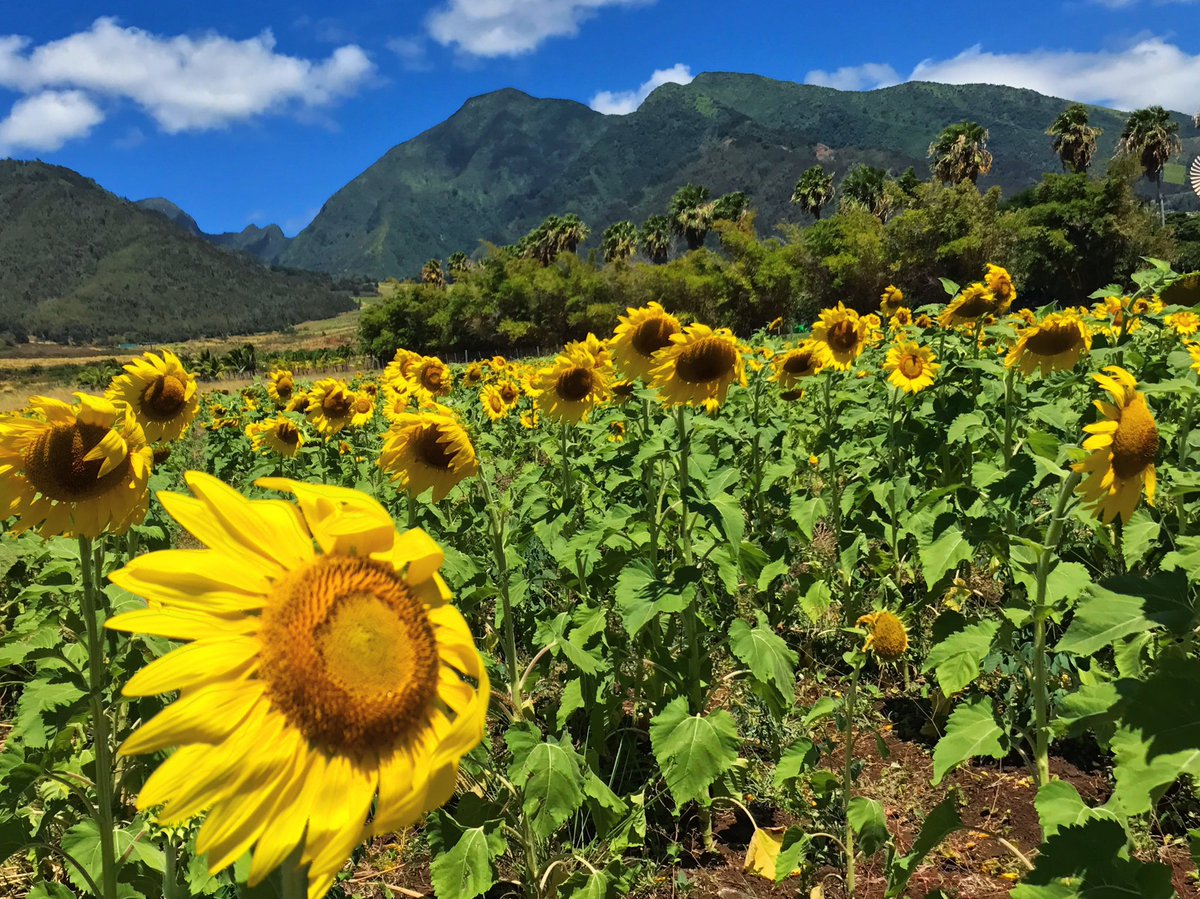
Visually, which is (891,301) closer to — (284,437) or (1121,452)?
(284,437)

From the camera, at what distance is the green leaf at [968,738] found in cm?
220

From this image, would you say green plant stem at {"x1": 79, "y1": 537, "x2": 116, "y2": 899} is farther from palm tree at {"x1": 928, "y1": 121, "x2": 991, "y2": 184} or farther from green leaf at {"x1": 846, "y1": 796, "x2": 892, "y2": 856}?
palm tree at {"x1": 928, "y1": 121, "x2": 991, "y2": 184}

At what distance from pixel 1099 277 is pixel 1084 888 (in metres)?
54.0

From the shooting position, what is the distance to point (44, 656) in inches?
106

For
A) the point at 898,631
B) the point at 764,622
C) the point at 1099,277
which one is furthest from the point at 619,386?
the point at 1099,277

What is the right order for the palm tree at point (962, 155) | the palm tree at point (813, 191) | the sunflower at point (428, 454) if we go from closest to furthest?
the sunflower at point (428, 454)
the palm tree at point (962, 155)
the palm tree at point (813, 191)

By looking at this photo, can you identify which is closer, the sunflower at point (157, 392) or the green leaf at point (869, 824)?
the green leaf at point (869, 824)

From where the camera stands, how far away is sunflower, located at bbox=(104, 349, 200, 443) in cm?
322

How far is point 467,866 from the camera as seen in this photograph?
2328mm

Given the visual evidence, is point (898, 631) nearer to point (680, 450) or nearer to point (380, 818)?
point (680, 450)

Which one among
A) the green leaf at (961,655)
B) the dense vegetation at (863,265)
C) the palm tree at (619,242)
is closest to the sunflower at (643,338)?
the green leaf at (961,655)

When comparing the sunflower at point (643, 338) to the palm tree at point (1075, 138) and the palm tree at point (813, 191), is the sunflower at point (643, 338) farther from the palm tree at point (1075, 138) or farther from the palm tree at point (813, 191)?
the palm tree at point (813, 191)

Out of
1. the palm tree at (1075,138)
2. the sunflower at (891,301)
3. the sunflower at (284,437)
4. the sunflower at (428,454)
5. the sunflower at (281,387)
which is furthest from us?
the palm tree at (1075,138)

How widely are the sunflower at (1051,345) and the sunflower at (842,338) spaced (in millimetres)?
1411
